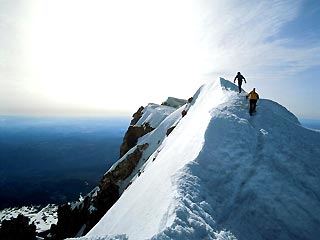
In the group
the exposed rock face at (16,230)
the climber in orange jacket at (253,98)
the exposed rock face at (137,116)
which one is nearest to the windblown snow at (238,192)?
the climber in orange jacket at (253,98)

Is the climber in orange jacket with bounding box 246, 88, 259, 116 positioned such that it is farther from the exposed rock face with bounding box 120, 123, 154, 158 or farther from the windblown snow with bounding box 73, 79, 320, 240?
the exposed rock face with bounding box 120, 123, 154, 158

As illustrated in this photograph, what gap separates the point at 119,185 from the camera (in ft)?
208

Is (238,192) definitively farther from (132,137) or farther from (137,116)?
(137,116)

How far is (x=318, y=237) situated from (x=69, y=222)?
66.5m

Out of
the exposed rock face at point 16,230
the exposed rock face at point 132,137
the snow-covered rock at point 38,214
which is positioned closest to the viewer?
the exposed rock face at point 16,230

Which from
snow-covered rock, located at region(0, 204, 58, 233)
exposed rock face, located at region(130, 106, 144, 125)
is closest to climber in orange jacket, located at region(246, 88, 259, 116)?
exposed rock face, located at region(130, 106, 144, 125)

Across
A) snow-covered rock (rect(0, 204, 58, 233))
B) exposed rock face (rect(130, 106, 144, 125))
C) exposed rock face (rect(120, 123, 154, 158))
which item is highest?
exposed rock face (rect(130, 106, 144, 125))

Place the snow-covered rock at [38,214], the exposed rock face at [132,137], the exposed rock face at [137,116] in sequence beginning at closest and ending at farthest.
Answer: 1. the exposed rock face at [132,137]
2. the exposed rock face at [137,116]
3. the snow-covered rock at [38,214]

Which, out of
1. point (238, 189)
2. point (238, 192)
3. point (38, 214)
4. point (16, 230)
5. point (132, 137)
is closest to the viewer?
point (238, 192)

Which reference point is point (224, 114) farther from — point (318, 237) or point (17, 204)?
point (17, 204)

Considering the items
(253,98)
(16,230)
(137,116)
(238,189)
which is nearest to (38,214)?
(137,116)

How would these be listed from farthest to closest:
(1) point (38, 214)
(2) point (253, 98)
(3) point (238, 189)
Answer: (1) point (38, 214), (2) point (253, 98), (3) point (238, 189)

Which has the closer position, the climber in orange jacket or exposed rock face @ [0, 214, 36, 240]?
the climber in orange jacket

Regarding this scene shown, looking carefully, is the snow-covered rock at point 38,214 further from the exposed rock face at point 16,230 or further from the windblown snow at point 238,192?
the windblown snow at point 238,192
